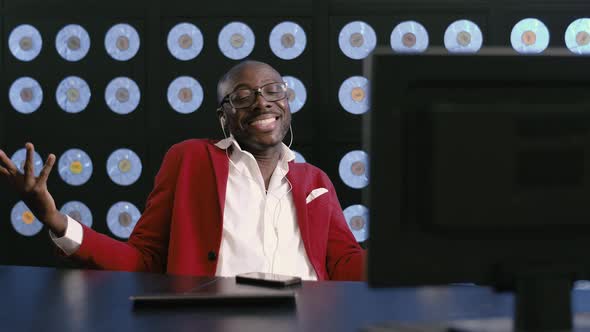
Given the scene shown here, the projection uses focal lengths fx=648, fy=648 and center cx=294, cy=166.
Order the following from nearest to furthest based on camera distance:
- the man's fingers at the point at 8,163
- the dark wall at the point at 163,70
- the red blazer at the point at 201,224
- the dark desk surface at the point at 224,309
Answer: the dark desk surface at the point at 224,309 → the man's fingers at the point at 8,163 → the red blazer at the point at 201,224 → the dark wall at the point at 163,70

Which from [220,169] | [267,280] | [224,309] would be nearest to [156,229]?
[220,169]

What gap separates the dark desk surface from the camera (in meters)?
0.94

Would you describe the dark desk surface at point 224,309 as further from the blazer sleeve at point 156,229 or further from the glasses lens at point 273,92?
the glasses lens at point 273,92

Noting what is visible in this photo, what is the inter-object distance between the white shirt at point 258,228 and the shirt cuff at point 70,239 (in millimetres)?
387

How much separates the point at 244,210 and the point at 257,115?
0.99ft

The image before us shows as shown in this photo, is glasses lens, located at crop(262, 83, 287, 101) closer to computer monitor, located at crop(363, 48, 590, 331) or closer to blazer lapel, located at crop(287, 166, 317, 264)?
blazer lapel, located at crop(287, 166, 317, 264)

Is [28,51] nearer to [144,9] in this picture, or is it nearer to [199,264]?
[144,9]

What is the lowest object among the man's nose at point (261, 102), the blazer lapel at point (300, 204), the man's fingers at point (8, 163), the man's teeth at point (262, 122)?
the blazer lapel at point (300, 204)

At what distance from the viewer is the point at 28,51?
2.82 meters

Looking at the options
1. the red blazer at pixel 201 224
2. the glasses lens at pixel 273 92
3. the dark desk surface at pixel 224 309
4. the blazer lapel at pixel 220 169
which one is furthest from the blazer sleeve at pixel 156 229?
the dark desk surface at pixel 224 309

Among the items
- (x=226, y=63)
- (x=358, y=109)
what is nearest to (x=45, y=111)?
(x=226, y=63)

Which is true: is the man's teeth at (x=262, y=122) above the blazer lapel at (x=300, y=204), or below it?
above

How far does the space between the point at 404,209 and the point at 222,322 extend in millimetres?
353

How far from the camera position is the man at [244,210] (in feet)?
5.79
